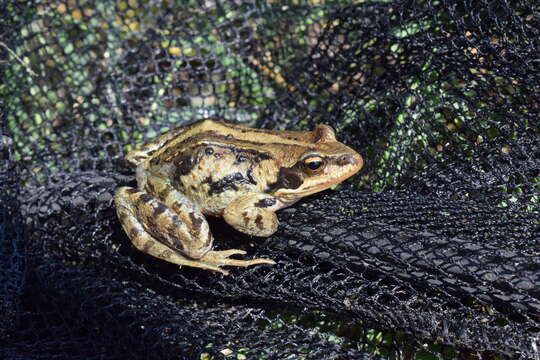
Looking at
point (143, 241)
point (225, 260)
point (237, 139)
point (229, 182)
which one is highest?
point (237, 139)

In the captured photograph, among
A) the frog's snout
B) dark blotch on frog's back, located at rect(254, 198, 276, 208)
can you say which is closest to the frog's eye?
the frog's snout

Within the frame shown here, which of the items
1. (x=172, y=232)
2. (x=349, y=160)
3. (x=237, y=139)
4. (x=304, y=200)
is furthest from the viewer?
(x=304, y=200)

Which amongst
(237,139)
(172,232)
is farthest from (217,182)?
(172,232)

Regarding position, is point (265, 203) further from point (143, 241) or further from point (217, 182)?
point (143, 241)

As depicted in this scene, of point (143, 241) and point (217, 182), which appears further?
point (217, 182)

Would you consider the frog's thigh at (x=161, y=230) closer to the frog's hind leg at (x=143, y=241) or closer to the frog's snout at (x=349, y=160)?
the frog's hind leg at (x=143, y=241)

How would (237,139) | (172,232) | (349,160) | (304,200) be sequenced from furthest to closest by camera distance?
(304,200) → (237,139) → (349,160) → (172,232)

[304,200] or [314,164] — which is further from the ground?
[314,164]
